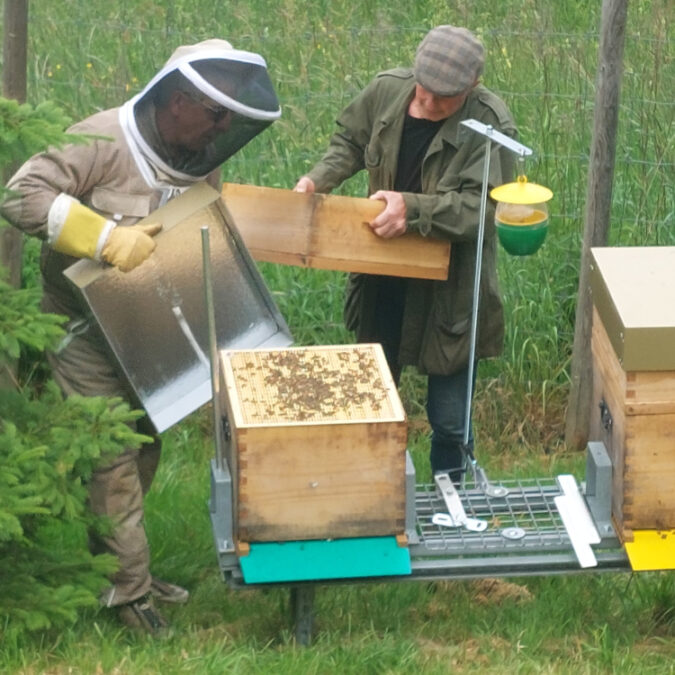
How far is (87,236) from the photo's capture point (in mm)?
4133

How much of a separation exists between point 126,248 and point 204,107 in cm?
50

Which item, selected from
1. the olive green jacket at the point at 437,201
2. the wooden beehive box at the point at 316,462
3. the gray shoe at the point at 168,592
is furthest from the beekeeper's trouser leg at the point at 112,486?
the olive green jacket at the point at 437,201

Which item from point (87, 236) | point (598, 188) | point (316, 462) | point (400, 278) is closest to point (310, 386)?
point (316, 462)

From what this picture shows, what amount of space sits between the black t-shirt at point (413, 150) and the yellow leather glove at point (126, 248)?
1363 millimetres

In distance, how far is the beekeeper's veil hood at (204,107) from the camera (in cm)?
424

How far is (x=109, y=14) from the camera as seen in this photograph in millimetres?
8203

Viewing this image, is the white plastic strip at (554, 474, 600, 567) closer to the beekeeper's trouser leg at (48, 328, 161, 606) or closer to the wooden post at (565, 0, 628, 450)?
the beekeeper's trouser leg at (48, 328, 161, 606)

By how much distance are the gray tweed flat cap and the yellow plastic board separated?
1.73 metres

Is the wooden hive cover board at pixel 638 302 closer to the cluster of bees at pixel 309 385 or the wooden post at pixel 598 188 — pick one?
the cluster of bees at pixel 309 385

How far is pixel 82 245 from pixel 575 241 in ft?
10.2

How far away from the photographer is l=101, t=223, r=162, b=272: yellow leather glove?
13.6 feet

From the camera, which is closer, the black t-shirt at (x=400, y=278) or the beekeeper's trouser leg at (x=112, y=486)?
the beekeeper's trouser leg at (x=112, y=486)

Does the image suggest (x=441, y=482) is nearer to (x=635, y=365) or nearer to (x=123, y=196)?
(x=635, y=365)

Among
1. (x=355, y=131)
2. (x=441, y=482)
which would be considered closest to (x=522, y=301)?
(x=355, y=131)
